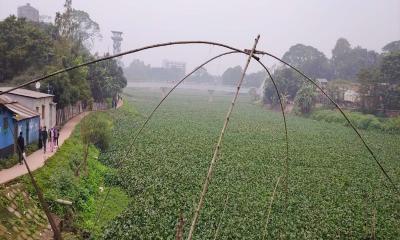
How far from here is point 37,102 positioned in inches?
826

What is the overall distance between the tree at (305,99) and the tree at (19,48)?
40636 mm

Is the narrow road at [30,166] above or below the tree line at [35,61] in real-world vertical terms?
below

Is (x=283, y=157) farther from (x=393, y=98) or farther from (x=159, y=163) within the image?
(x=393, y=98)

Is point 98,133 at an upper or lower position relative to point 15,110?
lower

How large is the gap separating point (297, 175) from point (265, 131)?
1839 cm

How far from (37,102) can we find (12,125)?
5.43 metres

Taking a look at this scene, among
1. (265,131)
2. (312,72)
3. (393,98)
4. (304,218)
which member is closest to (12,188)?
(304,218)

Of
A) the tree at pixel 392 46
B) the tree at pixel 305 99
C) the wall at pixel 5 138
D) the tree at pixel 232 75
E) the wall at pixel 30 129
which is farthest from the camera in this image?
the tree at pixel 232 75

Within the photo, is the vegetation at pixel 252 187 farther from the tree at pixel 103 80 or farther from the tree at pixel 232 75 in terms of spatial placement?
the tree at pixel 232 75

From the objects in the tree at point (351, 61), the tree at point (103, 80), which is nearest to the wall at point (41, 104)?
the tree at point (103, 80)

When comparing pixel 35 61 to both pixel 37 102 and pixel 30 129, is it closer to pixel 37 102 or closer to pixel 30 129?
pixel 37 102

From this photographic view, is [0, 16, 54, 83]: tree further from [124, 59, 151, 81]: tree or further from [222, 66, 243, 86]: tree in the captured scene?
[124, 59, 151, 81]: tree

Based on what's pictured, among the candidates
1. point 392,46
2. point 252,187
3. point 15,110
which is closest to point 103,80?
point 15,110

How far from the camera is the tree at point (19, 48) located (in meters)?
28.8
